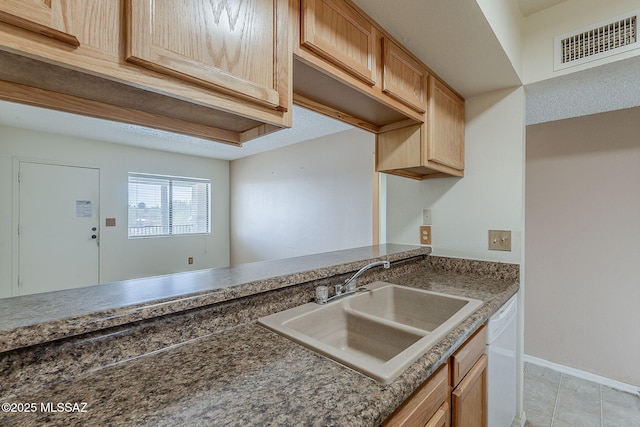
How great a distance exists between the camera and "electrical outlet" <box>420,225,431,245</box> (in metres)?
2.03

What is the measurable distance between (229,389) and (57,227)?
4744 millimetres

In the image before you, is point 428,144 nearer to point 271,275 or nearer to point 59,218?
point 271,275

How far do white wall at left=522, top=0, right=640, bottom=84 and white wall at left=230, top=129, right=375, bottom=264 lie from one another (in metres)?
1.74

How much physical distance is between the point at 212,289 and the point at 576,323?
9.24ft

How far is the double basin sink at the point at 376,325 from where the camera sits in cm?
74

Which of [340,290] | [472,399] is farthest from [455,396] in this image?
[340,290]

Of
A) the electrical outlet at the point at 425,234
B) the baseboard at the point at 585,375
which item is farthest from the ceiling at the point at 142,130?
the baseboard at the point at 585,375

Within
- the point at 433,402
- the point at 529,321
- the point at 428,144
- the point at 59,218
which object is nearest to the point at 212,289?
the point at 433,402

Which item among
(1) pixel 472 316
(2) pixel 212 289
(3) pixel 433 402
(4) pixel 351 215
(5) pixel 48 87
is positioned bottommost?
(3) pixel 433 402

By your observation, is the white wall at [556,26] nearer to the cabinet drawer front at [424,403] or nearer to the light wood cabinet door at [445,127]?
the light wood cabinet door at [445,127]

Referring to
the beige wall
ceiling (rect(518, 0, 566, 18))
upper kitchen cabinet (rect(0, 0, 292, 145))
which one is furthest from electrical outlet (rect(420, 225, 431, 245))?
upper kitchen cabinet (rect(0, 0, 292, 145))

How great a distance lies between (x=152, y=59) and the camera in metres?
0.58

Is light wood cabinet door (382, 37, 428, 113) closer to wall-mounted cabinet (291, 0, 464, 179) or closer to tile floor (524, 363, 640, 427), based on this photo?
wall-mounted cabinet (291, 0, 464, 179)

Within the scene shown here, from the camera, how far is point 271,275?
106 centimetres
